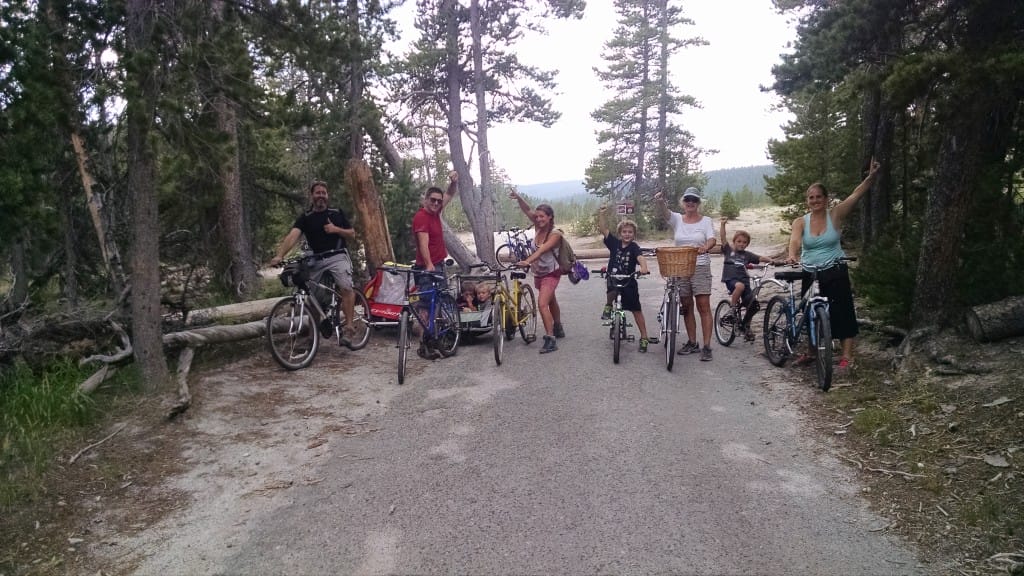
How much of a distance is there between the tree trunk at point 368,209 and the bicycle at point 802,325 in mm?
6448

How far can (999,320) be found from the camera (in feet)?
19.2

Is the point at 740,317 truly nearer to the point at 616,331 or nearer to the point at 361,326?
the point at 616,331

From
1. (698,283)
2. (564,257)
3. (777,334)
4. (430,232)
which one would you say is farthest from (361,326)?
(777,334)

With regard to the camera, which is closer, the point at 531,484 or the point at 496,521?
the point at 496,521

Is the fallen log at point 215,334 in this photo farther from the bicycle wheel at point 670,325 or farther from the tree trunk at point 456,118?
the tree trunk at point 456,118

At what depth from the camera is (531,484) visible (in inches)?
173

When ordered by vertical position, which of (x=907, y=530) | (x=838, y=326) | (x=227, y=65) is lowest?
(x=907, y=530)

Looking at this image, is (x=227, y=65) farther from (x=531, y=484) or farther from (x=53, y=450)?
(x=531, y=484)

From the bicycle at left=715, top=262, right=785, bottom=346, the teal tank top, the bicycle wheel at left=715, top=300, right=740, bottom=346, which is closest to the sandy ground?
the bicycle wheel at left=715, top=300, right=740, bottom=346

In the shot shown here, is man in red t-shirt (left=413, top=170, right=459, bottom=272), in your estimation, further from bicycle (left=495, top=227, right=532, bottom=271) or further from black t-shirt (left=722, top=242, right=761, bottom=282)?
bicycle (left=495, top=227, right=532, bottom=271)

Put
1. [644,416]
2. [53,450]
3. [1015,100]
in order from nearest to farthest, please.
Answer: [53,450]
[644,416]
[1015,100]

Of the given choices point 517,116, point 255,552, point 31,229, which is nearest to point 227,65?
point 31,229

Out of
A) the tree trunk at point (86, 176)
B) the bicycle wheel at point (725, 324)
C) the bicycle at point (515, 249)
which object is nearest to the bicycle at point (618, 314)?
the bicycle wheel at point (725, 324)

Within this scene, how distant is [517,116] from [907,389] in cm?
1956
